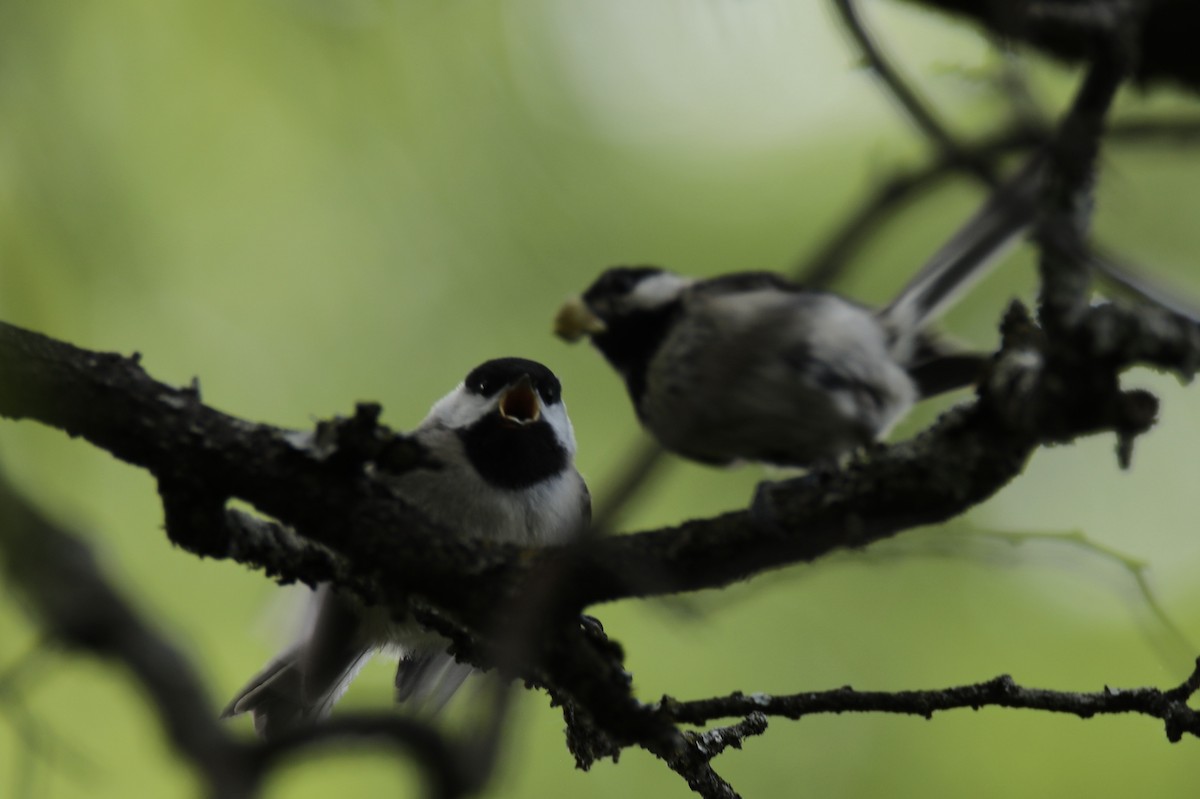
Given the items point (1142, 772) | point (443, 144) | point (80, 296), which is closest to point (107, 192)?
point (80, 296)

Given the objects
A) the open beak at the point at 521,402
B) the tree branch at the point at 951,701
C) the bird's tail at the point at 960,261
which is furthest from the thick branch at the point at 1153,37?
the open beak at the point at 521,402

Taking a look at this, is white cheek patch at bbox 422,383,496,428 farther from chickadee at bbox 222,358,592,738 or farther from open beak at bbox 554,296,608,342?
open beak at bbox 554,296,608,342

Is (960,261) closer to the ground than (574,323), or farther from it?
farther from it

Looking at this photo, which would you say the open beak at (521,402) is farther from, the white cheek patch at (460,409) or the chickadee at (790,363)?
the chickadee at (790,363)

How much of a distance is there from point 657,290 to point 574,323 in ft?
0.89

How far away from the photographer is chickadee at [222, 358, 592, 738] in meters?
3.01

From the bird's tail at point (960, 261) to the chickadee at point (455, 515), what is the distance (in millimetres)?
1111

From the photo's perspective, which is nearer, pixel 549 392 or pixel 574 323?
pixel 574 323

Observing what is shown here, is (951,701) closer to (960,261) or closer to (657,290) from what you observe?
(960,261)

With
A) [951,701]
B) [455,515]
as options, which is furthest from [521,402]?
[951,701]

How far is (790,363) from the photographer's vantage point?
7.60 feet

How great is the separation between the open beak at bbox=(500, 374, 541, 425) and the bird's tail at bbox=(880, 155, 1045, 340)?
1217 mm

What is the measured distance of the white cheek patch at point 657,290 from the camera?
113 inches

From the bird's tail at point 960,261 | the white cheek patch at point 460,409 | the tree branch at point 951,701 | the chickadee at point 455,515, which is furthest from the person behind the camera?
the white cheek patch at point 460,409
